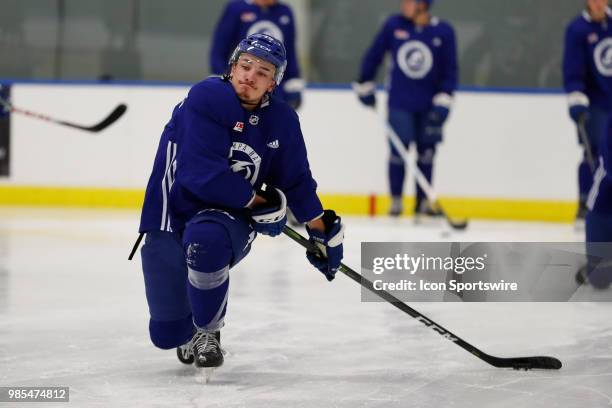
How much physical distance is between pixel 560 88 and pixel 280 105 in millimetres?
5215

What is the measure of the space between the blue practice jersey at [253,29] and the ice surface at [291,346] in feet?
5.60

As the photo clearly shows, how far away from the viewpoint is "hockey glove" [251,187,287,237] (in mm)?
2674

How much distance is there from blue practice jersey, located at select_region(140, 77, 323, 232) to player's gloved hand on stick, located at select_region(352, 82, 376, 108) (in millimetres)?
4234

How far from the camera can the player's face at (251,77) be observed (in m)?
2.63

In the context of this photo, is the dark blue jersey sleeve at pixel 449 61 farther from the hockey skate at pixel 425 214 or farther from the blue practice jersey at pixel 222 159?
the blue practice jersey at pixel 222 159

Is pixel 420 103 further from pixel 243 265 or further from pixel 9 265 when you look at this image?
pixel 9 265

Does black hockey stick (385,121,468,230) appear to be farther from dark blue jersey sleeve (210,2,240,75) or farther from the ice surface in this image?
the ice surface

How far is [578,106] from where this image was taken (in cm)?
607

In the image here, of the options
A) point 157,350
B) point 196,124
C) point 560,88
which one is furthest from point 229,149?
point 560,88

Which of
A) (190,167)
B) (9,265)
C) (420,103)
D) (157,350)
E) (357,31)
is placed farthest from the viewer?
(357,31)

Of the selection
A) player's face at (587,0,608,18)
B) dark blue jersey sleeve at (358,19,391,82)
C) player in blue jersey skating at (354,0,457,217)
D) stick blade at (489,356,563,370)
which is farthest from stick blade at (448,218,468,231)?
stick blade at (489,356,563,370)

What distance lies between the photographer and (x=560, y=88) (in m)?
7.62

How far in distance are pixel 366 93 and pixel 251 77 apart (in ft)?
14.5

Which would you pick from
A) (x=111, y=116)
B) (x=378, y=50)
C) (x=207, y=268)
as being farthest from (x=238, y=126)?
(x=378, y=50)
